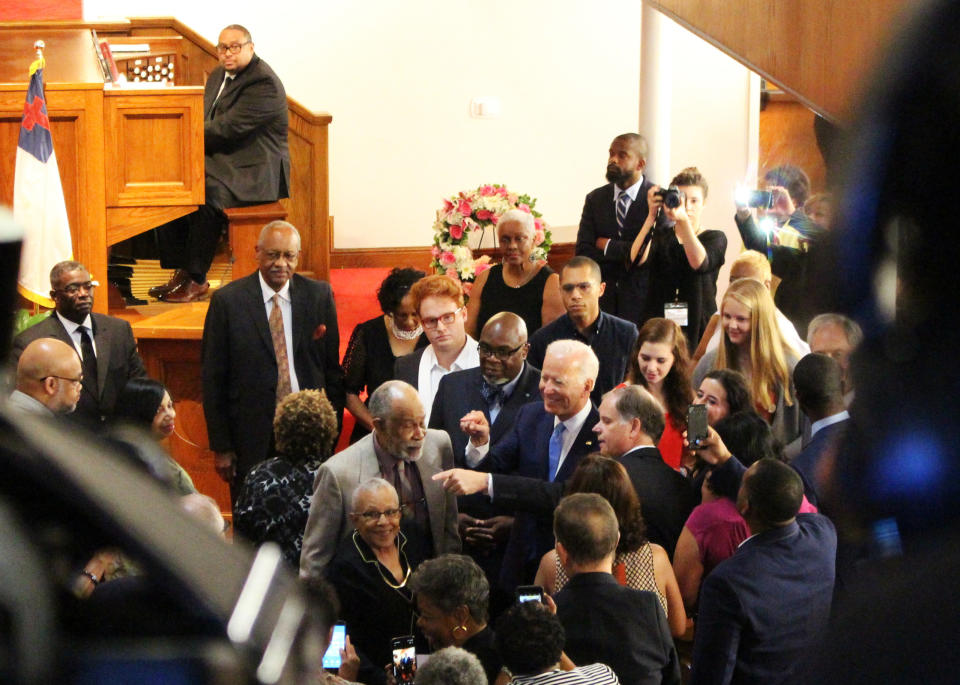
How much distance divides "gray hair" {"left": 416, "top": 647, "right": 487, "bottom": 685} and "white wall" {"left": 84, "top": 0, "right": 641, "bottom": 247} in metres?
8.32

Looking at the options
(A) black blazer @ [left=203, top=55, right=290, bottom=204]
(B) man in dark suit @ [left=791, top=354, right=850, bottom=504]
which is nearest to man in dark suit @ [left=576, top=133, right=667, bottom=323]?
(A) black blazer @ [left=203, top=55, right=290, bottom=204]

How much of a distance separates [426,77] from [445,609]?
8.51 meters

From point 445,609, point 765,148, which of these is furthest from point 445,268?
point 765,148

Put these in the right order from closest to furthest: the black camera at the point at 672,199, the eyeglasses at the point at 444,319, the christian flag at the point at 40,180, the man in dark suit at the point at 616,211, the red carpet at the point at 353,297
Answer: the eyeglasses at the point at 444,319 < the black camera at the point at 672,199 < the christian flag at the point at 40,180 < the man in dark suit at the point at 616,211 < the red carpet at the point at 353,297

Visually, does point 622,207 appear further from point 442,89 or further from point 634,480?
point 442,89

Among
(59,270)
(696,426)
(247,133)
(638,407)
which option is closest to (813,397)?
(696,426)

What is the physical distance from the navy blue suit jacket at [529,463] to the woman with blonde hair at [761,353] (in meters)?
0.61

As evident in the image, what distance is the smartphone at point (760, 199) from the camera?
486cm

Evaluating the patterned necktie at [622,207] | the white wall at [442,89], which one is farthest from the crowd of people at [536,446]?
the white wall at [442,89]

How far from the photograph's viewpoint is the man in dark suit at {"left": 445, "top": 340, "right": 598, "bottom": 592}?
11.2ft

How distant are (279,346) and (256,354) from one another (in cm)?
10

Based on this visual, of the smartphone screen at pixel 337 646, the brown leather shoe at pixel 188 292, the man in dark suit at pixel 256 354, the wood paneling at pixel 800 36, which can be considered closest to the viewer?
the wood paneling at pixel 800 36

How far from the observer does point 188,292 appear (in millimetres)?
6559

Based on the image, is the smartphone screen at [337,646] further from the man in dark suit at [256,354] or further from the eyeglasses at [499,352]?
the man in dark suit at [256,354]
